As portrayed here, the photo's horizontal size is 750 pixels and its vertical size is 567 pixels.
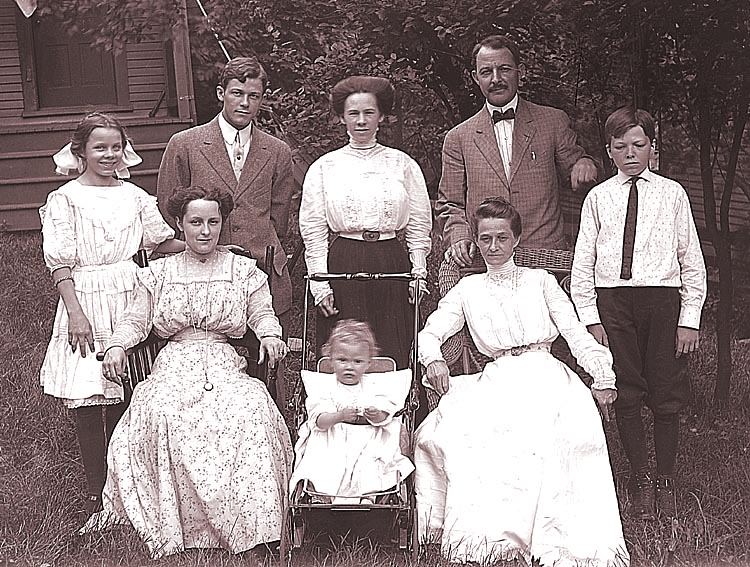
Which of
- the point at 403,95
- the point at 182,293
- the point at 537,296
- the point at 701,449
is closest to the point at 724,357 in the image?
the point at 701,449

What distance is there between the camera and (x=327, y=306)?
15.2 ft

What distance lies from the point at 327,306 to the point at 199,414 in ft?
2.87

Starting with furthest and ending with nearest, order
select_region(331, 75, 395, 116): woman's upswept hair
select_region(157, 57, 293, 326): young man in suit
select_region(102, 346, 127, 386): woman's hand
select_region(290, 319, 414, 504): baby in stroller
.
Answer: select_region(157, 57, 293, 326): young man in suit < select_region(331, 75, 395, 116): woman's upswept hair < select_region(102, 346, 127, 386): woman's hand < select_region(290, 319, 414, 504): baby in stroller

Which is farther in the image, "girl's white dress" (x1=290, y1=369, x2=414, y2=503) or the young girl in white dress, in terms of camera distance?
the young girl in white dress

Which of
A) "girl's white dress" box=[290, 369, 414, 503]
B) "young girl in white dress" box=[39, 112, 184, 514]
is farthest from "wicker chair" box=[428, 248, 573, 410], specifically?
"young girl in white dress" box=[39, 112, 184, 514]

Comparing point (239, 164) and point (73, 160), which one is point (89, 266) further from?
point (239, 164)

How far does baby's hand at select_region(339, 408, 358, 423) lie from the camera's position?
3.99 m

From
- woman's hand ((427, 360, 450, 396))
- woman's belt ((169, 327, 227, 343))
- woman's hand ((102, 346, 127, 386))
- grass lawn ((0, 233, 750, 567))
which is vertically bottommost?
grass lawn ((0, 233, 750, 567))

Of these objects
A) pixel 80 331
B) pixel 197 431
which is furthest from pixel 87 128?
pixel 197 431

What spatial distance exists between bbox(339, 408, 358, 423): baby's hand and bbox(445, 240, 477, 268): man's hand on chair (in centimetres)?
100

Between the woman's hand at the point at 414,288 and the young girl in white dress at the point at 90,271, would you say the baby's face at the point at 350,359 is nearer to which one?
the woman's hand at the point at 414,288

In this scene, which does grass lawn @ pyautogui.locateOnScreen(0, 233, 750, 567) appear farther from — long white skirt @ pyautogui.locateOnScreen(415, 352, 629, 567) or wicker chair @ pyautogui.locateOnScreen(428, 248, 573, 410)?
wicker chair @ pyautogui.locateOnScreen(428, 248, 573, 410)

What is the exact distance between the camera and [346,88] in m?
4.62

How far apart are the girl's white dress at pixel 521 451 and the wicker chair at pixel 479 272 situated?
1.22 feet
